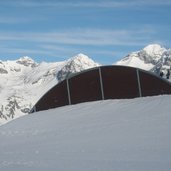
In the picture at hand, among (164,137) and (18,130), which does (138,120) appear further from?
(18,130)

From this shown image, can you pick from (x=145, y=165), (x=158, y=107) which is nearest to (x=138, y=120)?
(x=158, y=107)

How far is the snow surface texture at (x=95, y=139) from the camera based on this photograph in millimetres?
10234

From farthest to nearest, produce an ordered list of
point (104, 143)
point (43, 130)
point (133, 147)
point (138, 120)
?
point (43, 130), point (138, 120), point (104, 143), point (133, 147)

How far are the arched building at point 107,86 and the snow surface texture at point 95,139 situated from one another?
181 inches

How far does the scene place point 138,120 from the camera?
1575cm

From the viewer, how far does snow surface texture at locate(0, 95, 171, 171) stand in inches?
403

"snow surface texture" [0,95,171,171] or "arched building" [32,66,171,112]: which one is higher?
"arched building" [32,66,171,112]

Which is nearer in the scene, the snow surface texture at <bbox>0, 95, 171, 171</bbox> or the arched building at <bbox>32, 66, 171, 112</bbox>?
the snow surface texture at <bbox>0, 95, 171, 171</bbox>

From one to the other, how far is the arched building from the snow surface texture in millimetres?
4585

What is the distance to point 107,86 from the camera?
26.7 m

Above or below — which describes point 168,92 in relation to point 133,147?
above

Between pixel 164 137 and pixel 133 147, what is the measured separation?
1.16 meters

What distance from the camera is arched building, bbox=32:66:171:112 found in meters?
25.9

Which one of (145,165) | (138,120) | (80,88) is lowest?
(145,165)
